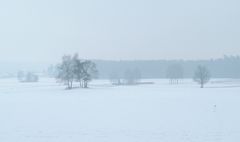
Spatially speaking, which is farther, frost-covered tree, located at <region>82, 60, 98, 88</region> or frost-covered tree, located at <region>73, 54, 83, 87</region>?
frost-covered tree, located at <region>82, 60, 98, 88</region>

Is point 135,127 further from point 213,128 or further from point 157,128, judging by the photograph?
point 213,128

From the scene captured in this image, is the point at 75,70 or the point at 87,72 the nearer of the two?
the point at 75,70

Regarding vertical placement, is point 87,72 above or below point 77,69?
below

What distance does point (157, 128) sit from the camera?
23.6 meters

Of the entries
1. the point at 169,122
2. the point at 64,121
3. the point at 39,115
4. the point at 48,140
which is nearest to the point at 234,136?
the point at 169,122

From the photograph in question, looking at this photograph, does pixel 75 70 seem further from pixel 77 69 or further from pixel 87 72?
pixel 87 72

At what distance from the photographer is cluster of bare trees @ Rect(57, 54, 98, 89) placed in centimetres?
9288

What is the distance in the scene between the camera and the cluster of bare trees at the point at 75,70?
92875 millimetres

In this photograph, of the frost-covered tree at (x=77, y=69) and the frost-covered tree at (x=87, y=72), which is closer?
the frost-covered tree at (x=77, y=69)

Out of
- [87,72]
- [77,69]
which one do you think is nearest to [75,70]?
[77,69]

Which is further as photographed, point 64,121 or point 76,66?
point 76,66

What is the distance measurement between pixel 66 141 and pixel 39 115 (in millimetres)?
13375

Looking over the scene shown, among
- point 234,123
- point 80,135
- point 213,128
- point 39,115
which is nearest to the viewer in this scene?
point 80,135

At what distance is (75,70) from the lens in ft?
307
